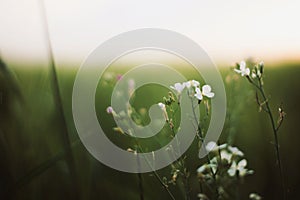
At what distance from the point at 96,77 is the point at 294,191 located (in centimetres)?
53

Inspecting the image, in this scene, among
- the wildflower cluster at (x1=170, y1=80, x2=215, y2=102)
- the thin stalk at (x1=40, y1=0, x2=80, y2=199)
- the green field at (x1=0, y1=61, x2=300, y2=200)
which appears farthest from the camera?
the green field at (x1=0, y1=61, x2=300, y2=200)

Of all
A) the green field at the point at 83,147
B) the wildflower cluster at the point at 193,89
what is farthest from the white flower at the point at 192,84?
the green field at the point at 83,147

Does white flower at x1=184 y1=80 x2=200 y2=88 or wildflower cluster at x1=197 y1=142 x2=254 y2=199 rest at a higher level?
white flower at x1=184 y1=80 x2=200 y2=88

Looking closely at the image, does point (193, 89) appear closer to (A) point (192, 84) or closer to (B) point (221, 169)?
(A) point (192, 84)

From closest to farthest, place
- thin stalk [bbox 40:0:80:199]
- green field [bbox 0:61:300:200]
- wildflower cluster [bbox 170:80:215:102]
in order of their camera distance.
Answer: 1. wildflower cluster [bbox 170:80:215:102]
2. thin stalk [bbox 40:0:80:199]
3. green field [bbox 0:61:300:200]

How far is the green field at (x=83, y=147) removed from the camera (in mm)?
983

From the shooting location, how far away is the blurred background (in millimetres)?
1009

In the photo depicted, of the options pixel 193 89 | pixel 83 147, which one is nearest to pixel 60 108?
pixel 83 147

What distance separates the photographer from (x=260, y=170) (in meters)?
1.03

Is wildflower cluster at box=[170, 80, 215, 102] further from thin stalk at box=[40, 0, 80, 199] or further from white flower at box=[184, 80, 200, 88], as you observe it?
thin stalk at box=[40, 0, 80, 199]

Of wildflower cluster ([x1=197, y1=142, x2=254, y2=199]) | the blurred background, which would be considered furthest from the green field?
wildflower cluster ([x1=197, y1=142, x2=254, y2=199])

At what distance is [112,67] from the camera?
1112 millimetres

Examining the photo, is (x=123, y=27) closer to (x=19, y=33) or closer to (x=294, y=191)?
(x=19, y=33)

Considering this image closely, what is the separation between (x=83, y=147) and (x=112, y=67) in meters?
0.22
